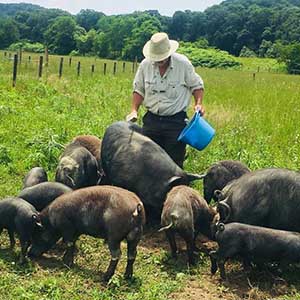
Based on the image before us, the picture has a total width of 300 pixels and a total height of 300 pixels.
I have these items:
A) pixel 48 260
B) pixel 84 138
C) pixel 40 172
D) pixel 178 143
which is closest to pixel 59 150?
pixel 84 138

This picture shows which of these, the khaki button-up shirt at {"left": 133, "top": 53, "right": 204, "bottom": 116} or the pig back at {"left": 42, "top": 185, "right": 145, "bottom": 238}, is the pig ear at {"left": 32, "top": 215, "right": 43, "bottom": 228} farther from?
the khaki button-up shirt at {"left": 133, "top": 53, "right": 204, "bottom": 116}

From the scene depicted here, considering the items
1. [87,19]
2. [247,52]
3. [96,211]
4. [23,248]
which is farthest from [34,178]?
[87,19]

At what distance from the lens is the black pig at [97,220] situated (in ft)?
16.7

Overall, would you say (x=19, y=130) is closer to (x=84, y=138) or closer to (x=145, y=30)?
(x=84, y=138)

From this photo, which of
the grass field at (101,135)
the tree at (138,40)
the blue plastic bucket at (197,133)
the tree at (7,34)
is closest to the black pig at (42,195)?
the grass field at (101,135)

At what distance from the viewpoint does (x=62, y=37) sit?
8838 cm

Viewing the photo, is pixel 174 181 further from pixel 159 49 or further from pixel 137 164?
pixel 159 49

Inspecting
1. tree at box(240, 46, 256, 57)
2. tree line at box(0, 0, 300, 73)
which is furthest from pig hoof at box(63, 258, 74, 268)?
tree at box(240, 46, 256, 57)

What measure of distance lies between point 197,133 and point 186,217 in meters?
1.44

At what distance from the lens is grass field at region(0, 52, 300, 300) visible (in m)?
4.98

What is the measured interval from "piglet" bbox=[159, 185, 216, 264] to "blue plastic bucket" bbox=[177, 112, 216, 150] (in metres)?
0.85

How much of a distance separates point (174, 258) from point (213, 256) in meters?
0.55

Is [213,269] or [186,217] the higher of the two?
[186,217]

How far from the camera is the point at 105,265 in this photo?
18.0 ft
